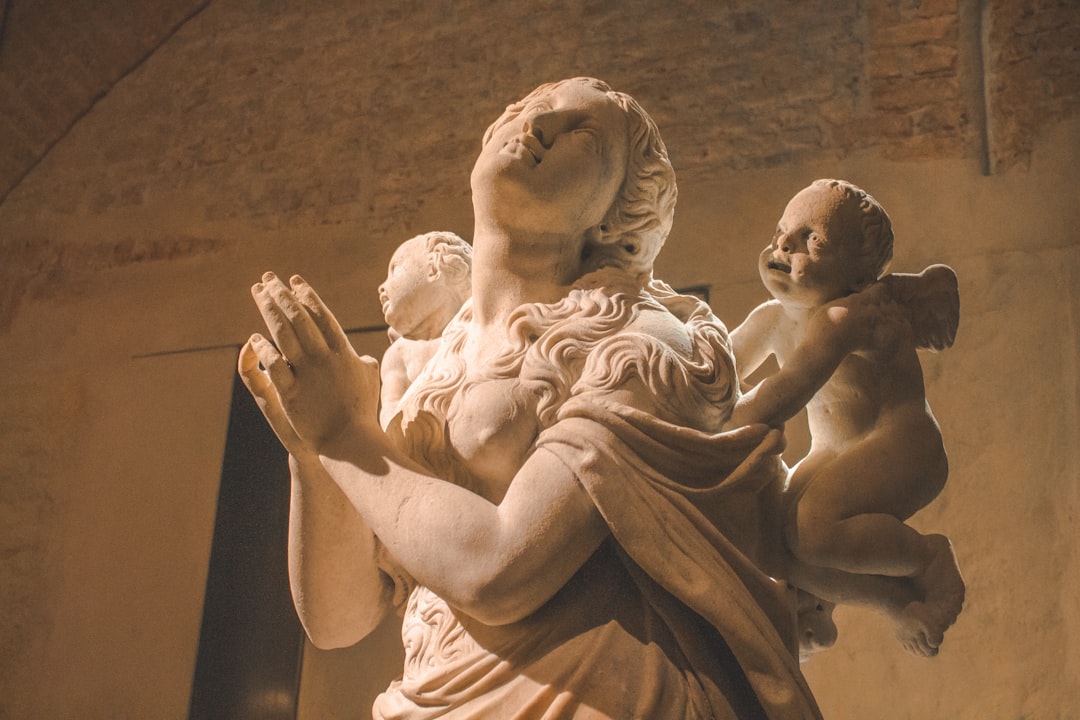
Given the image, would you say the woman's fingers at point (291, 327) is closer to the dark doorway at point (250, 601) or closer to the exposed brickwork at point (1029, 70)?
the dark doorway at point (250, 601)

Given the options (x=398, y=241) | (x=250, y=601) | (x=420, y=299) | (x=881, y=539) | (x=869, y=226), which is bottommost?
(x=250, y=601)

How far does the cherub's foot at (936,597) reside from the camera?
1.86 metres

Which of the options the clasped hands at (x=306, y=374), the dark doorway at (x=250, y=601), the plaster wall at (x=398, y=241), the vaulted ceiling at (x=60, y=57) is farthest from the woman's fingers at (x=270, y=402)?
the vaulted ceiling at (x=60, y=57)

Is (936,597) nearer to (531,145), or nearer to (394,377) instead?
(531,145)

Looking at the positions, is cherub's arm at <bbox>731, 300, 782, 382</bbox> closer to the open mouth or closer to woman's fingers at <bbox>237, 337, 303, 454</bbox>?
the open mouth

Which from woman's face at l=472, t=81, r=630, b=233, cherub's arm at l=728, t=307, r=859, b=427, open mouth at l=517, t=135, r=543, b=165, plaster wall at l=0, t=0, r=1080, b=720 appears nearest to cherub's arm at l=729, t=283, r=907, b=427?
cherub's arm at l=728, t=307, r=859, b=427

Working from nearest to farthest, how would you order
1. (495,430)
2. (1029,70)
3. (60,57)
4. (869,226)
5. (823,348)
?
(495,430), (823,348), (869,226), (1029,70), (60,57)

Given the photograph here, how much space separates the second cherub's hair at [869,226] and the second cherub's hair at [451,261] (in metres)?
0.75

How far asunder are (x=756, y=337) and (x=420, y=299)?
688 mm

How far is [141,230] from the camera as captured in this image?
18.1 feet

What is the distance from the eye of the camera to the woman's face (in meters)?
→ 1.95

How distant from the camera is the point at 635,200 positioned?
2057 millimetres

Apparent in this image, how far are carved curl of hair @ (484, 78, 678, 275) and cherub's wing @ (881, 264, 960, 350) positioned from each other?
0.43 metres

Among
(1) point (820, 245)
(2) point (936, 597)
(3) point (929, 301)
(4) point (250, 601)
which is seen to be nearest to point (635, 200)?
(1) point (820, 245)
